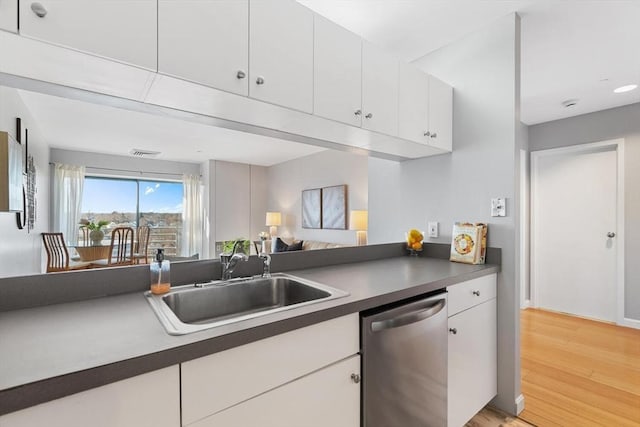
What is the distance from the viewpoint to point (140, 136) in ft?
14.2

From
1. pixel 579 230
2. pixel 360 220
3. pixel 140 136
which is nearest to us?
pixel 579 230

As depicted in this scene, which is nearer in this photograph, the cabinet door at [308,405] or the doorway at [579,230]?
the cabinet door at [308,405]

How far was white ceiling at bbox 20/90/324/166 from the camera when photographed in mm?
3361

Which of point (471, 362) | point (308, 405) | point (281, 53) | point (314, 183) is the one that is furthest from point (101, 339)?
point (314, 183)

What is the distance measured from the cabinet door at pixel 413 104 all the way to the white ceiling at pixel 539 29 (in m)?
0.38

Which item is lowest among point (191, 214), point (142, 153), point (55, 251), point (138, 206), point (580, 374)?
point (580, 374)

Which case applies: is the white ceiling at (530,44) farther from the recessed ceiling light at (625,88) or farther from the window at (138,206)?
the window at (138,206)

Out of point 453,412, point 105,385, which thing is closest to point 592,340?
point 453,412

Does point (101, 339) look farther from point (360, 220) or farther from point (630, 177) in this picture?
point (630, 177)

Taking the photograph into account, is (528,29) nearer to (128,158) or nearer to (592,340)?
(592,340)

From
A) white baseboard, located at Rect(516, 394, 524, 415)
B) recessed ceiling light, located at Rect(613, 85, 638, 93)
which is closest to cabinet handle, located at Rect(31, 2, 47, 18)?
white baseboard, located at Rect(516, 394, 524, 415)

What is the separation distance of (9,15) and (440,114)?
2.01m

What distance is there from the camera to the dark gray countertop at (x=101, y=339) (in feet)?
1.83

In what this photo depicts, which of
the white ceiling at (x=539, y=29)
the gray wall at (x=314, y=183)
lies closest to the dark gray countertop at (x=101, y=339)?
the white ceiling at (x=539, y=29)
